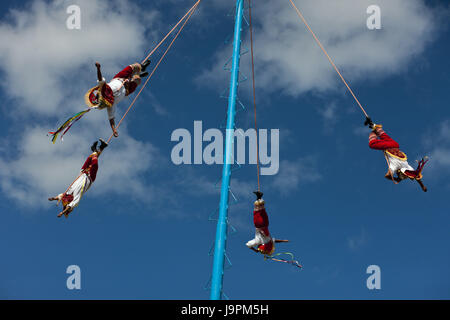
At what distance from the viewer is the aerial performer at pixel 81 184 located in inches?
413

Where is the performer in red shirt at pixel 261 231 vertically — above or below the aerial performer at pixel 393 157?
below

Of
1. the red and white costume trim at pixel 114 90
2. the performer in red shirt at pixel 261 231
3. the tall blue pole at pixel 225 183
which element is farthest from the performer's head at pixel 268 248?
the red and white costume trim at pixel 114 90

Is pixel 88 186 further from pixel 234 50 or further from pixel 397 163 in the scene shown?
pixel 397 163

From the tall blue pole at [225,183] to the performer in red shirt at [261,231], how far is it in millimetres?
835

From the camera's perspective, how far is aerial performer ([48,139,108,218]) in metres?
10.5

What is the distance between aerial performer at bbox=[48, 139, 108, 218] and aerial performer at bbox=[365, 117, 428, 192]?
22.4ft

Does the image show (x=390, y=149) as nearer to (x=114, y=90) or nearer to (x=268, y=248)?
(x=268, y=248)

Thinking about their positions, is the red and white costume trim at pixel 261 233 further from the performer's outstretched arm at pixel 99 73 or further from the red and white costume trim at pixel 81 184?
the performer's outstretched arm at pixel 99 73

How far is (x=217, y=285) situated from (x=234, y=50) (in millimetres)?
6703

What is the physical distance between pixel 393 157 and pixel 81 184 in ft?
24.8

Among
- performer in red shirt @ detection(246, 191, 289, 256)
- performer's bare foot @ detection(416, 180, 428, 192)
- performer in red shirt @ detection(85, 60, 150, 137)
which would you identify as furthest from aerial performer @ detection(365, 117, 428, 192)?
performer in red shirt @ detection(85, 60, 150, 137)

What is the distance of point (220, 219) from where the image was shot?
10.8 metres

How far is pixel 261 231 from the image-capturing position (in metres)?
11.2
